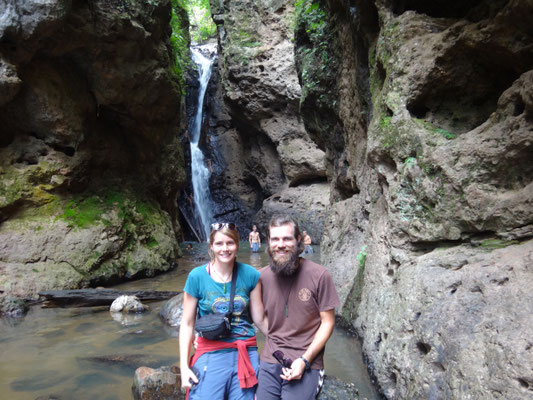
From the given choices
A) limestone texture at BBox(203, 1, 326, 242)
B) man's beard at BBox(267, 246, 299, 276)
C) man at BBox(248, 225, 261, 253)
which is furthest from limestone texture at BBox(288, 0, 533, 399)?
limestone texture at BBox(203, 1, 326, 242)

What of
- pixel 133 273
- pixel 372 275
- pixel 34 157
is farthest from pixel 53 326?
pixel 372 275

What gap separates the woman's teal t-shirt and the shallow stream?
195 centimetres

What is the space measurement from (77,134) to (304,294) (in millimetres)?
8786

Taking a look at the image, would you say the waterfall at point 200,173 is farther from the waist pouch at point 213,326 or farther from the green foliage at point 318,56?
the waist pouch at point 213,326

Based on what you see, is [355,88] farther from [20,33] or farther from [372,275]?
[20,33]

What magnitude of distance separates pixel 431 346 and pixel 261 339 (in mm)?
3244

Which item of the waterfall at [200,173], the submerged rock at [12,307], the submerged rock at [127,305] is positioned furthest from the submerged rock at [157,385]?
the waterfall at [200,173]

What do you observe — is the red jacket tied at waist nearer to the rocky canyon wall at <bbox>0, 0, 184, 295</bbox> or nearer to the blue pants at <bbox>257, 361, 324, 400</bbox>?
the blue pants at <bbox>257, 361, 324, 400</bbox>

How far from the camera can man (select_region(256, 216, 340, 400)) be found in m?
2.30

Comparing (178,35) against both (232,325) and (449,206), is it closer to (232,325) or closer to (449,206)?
(449,206)

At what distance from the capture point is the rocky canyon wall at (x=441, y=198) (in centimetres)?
236

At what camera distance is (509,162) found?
→ 2.94 metres

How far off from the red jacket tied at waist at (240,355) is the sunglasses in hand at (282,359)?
7.3 inches

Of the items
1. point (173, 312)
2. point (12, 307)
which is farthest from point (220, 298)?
point (12, 307)
